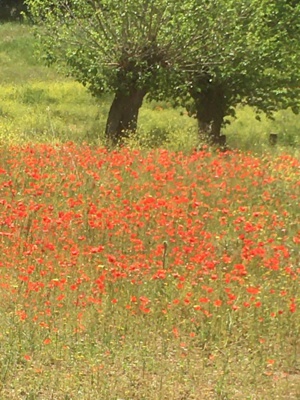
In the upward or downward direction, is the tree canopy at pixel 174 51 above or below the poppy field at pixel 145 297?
above

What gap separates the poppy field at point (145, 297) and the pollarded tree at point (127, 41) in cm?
590

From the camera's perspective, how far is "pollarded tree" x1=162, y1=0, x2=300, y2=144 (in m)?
15.0

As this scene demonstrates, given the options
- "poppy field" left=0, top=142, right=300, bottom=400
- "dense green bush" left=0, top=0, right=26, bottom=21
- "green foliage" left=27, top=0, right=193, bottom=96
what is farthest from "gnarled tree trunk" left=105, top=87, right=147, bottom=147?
"dense green bush" left=0, top=0, right=26, bottom=21

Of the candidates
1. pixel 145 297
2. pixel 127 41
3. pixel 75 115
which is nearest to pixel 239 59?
pixel 127 41

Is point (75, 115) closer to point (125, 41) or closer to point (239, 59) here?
A: point (239, 59)

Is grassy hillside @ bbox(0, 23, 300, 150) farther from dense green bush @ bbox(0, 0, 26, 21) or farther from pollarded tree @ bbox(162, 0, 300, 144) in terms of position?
dense green bush @ bbox(0, 0, 26, 21)

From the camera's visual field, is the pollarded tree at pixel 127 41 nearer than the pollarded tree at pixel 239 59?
Yes

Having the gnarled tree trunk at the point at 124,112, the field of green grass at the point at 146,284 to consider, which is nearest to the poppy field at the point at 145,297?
the field of green grass at the point at 146,284

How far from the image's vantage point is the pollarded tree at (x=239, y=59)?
15.0 meters

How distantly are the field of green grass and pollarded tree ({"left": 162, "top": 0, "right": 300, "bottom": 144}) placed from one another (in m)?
5.26

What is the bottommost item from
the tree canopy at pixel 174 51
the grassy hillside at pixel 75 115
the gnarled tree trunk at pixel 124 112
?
the grassy hillside at pixel 75 115

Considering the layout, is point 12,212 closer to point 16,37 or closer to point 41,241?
point 41,241

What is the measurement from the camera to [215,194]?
8938mm

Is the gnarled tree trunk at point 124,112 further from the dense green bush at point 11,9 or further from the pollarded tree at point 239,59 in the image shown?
the dense green bush at point 11,9
